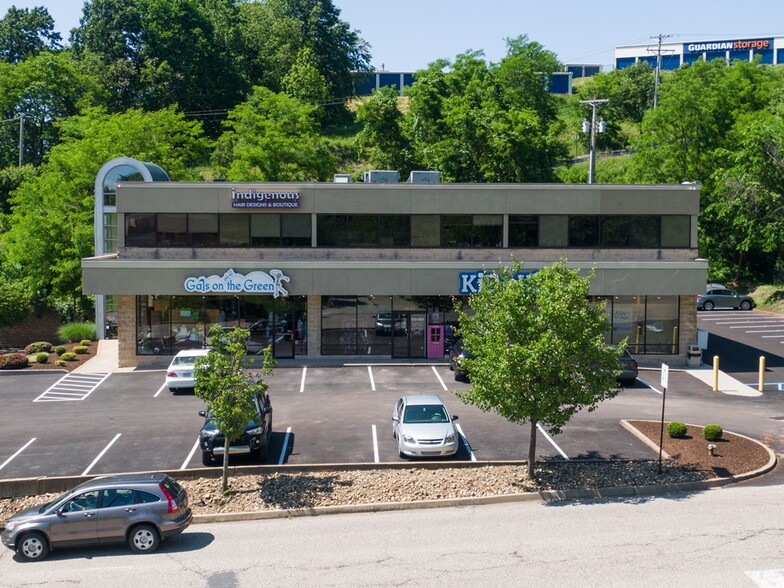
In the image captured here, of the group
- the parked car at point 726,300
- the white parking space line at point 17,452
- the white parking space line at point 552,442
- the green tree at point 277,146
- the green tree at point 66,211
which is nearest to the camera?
the white parking space line at point 17,452

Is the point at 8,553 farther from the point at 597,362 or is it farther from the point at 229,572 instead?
the point at 597,362

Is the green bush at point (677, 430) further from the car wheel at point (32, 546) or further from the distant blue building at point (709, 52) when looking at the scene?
the distant blue building at point (709, 52)

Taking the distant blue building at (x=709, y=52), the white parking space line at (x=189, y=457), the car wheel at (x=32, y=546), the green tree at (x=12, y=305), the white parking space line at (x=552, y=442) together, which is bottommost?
the car wheel at (x=32, y=546)

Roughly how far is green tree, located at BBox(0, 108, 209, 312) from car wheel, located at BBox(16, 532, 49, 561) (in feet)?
114

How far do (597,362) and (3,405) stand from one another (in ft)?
71.8

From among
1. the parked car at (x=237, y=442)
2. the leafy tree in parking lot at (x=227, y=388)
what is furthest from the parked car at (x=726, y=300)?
the leafy tree in parking lot at (x=227, y=388)

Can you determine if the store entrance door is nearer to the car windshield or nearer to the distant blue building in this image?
the car windshield

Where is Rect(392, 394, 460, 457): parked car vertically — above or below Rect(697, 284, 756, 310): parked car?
below

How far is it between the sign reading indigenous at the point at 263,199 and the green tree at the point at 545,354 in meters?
17.9

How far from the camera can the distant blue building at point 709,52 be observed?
138250 mm

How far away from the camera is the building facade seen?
37.0m

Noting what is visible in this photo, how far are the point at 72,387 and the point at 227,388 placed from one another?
51.4 feet

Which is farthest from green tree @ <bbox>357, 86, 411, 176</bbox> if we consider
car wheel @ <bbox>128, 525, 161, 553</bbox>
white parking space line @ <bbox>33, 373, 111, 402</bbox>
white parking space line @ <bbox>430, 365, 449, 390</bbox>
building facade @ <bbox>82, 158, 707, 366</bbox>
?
car wheel @ <bbox>128, 525, 161, 553</bbox>

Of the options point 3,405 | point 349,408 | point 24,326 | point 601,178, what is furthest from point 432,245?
point 601,178
